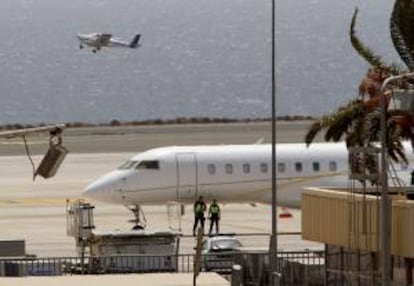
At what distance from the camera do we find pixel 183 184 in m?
56.8

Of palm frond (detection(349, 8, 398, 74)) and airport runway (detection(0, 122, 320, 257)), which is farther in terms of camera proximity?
airport runway (detection(0, 122, 320, 257))

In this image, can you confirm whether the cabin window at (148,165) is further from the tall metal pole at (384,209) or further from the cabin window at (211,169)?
the tall metal pole at (384,209)

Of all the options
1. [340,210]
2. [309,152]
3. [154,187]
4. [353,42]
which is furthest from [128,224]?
[340,210]

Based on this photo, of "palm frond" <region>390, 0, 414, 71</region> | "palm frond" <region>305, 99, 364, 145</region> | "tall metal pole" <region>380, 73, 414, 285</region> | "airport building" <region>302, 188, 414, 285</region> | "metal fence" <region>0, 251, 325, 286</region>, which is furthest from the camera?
"metal fence" <region>0, 251, 325, 286</region>

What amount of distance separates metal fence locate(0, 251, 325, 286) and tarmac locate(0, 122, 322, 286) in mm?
5006

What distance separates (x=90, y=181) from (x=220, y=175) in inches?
693

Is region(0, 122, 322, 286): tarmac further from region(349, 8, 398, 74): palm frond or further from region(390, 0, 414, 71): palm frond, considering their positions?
region(390, 0, 414, 71): palm frond

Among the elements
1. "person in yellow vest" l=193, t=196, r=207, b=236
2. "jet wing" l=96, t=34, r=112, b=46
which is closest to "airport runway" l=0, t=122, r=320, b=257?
"person in yellow vest" l=193, t=196, r=207, b=236

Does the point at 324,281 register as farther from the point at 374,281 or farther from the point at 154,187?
the point at 154,187

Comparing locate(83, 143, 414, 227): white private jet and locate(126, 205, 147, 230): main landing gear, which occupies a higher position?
locate(83, 143, 414, 227): white private jet

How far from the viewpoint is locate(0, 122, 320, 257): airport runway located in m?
56.3

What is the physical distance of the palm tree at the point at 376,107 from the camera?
1437 inches

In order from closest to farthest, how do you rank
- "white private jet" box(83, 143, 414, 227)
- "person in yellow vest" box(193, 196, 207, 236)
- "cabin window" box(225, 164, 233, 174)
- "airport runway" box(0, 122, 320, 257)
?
"person in yellow vest" box(193, 196, 207, 236) < "airport runway" box(0, 122, 320, 257) < "white private jet" box(83, 143, 414, 227) < "cabin window" box(225, 164, 233, 174)

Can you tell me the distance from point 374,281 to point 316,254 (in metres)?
10.4
